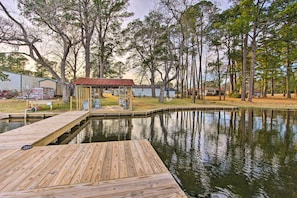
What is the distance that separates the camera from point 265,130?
738cm

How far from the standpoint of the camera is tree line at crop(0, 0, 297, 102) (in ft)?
35.8

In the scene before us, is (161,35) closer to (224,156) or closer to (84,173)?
(224,156)

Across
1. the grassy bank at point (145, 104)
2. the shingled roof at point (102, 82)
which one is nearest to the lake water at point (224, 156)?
the shingled roof at point (102, 82)

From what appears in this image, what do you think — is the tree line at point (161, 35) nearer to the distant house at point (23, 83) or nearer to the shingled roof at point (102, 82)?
the distant house at point (23, 83)

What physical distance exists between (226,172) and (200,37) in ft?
60.6

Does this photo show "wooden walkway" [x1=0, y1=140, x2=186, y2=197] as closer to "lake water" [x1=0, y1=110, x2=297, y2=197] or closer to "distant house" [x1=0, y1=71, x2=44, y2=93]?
"lake water" [x1=0, y1=110, x2=297, y2=197]

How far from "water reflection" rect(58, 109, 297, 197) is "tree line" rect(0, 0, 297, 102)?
8273 mm

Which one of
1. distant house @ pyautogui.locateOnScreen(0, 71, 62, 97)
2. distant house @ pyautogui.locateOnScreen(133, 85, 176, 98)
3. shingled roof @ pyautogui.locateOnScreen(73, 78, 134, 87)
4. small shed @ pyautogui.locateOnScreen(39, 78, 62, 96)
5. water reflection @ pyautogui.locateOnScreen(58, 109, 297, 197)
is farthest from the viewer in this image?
distant house @ pyautogui.locateOnScreen(133, 85, 176, 98)

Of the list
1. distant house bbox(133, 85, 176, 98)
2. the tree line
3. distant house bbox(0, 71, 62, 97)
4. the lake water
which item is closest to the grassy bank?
the tree line

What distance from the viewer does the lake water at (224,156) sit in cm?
303

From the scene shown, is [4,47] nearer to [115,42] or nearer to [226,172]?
[115,42]

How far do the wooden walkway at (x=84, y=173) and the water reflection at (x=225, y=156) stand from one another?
1048mm

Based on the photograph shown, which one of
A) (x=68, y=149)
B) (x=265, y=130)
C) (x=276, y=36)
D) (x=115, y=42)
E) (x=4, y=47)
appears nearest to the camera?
(x=68, y=149)

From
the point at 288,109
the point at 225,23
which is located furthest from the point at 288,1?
the point at 288,109
